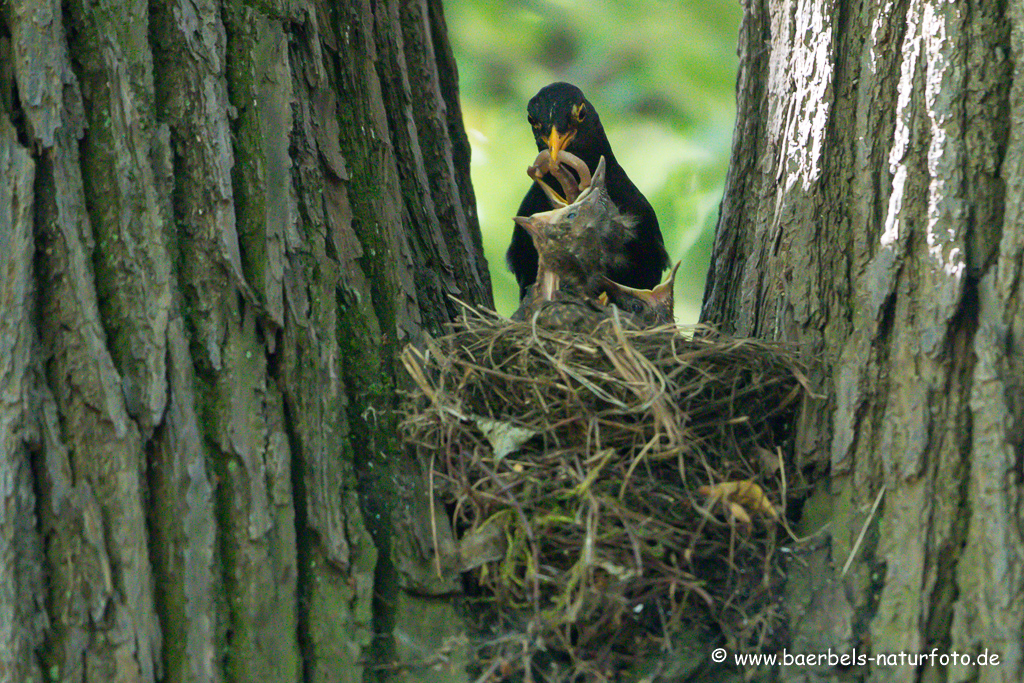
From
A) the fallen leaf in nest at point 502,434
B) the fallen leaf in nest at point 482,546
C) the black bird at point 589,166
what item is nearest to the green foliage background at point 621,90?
the black bird at point 589,166

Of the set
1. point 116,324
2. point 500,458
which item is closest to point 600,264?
point 500,458

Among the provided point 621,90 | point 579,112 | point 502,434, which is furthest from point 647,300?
point 621,90

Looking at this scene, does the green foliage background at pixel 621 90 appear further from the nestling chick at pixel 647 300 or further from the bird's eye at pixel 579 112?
the nestling chick at pixel 647 300

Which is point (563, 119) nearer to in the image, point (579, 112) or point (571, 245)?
point (579, 112)

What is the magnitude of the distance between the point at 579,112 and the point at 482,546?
291 cm

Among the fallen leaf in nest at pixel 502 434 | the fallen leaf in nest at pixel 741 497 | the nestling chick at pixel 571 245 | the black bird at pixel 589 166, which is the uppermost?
the black bird at pixel 589 166

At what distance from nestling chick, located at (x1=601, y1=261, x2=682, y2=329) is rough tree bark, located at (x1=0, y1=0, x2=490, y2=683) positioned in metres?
1.13

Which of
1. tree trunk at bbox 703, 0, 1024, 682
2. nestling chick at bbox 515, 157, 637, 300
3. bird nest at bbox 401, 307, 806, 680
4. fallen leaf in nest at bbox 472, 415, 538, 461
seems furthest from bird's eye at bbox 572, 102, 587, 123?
fallen leaf in nest at bbox 472, 415, 538, 461

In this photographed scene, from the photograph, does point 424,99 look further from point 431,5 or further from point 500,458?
point 500,458

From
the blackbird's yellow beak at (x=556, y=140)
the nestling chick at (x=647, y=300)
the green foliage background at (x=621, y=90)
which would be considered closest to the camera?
the nestling chick at (x=647, y=300)

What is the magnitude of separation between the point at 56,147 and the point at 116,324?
42 centimetres

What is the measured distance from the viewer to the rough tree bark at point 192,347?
194cm

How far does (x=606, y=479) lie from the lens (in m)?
2.30

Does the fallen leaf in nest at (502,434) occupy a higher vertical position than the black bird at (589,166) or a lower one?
lower
